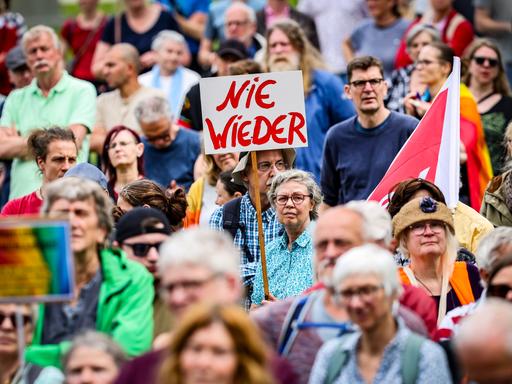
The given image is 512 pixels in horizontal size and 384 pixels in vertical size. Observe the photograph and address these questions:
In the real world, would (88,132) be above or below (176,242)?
above

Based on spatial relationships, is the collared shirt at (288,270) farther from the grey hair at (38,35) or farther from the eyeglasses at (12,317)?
the grey hair at (38,35)

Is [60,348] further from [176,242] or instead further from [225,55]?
[225,55]

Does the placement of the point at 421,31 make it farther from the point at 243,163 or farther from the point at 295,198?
the point at 295,198

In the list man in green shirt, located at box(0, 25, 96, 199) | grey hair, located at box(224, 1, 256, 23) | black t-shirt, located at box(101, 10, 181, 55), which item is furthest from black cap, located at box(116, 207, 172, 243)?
black t-shirt, located at box(101, 10, 181, 55)

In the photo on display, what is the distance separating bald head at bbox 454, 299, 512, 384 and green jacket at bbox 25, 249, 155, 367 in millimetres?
2162

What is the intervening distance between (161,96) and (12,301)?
289 inches

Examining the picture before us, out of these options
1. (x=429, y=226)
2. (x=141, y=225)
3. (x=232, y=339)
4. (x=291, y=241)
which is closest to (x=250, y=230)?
(x=291, y=241)

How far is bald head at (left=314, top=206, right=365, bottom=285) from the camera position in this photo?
8.84 m

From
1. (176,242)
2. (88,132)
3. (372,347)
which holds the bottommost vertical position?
(372,347)

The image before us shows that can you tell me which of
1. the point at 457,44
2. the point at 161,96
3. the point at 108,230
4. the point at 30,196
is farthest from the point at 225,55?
the point at 108,230

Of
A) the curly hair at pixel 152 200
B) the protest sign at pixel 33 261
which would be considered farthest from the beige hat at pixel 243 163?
the protest sign at pixel 33 261

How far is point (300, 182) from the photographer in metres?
11.9

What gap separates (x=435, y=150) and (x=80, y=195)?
4.17m

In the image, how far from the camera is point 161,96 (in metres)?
15.9
